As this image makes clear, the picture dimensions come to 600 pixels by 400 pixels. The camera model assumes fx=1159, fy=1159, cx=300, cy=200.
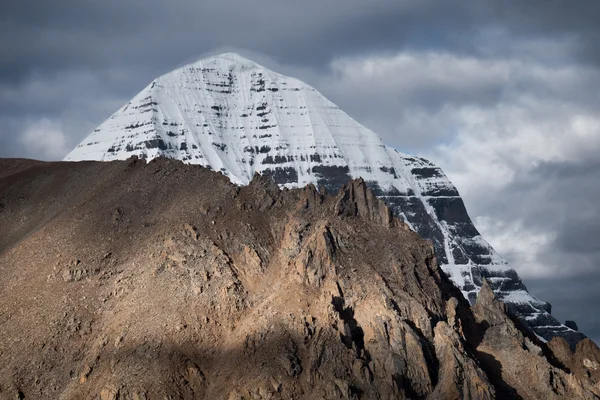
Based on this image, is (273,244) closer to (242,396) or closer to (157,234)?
(157,234)

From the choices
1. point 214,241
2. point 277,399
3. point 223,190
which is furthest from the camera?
point 223,190

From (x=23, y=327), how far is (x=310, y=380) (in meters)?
33.6

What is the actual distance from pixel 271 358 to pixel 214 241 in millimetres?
22035

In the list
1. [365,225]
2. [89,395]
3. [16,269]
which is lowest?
[89,395]

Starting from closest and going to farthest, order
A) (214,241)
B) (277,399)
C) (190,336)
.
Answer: (277,399) → (190,336) → (214,241)

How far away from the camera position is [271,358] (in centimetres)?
11400

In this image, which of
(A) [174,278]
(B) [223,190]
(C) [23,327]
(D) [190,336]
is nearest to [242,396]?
(D) [190,336]

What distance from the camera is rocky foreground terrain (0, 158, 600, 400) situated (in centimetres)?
11331

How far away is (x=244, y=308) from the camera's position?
123 m

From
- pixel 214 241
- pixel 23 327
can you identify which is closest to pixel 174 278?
pixel 214 241

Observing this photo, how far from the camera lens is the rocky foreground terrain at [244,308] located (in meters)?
113

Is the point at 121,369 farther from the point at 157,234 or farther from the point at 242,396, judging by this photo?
the point at 157,234

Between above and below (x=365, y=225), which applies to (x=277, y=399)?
below

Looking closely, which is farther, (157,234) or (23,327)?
(157,234)
